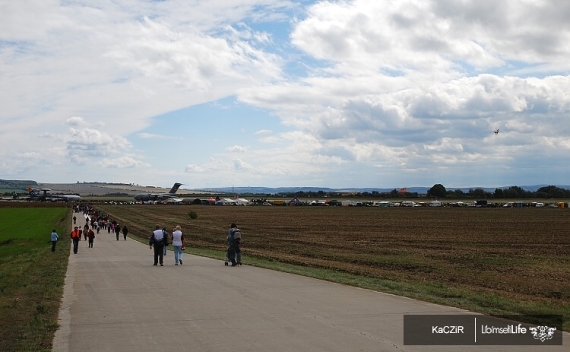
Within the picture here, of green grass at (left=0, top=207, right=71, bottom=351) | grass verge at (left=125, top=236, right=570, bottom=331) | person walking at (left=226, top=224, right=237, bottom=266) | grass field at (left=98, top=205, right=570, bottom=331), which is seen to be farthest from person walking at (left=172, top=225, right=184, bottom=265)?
grass verge at (left=125, top=236, right=570, bottom=331)

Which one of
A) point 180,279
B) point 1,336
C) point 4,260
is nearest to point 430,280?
point 180,279

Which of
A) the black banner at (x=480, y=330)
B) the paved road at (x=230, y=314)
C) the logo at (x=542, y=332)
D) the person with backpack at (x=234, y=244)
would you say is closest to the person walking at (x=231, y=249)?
the person with backpack at (x=234, y=244)

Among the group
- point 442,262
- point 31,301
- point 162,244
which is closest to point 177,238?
point 162,244

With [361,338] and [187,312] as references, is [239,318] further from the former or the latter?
[361,338]

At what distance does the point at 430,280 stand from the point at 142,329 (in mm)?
11768

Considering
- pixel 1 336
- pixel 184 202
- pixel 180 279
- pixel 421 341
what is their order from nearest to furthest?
pixel 421 341
pixel 1 336
pixel 180 279
pixel 184 202

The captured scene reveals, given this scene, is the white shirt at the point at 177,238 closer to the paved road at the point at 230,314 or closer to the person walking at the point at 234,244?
the person walking at the point at 234,244

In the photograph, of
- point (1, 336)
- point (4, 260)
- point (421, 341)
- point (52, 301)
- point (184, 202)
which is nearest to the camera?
point (421, 341)

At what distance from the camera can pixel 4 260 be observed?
108ft

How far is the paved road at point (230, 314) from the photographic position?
32.2 ft

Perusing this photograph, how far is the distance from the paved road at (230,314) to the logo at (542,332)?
31cm

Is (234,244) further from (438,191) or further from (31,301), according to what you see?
(438,191)

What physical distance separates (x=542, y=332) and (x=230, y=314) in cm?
578

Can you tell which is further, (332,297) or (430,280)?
(430,280)
